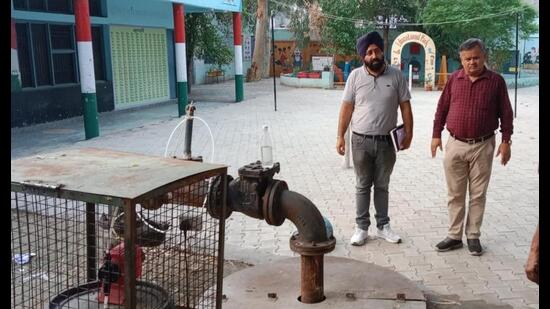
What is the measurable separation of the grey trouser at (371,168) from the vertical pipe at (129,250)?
105 inches

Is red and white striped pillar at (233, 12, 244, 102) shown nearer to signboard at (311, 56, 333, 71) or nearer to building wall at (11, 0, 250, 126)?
building wall at (11, 0, 250, 126)

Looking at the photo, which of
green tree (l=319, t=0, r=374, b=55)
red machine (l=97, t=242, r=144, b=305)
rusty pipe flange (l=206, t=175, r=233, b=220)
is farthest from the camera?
green tree (l=319, t=0, r=374, b=55)

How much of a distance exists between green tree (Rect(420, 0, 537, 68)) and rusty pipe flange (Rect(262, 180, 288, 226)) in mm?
19167

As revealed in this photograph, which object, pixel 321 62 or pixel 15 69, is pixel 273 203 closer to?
pixel 15 69

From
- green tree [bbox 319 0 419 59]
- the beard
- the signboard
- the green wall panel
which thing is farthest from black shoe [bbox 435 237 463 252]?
the signboard

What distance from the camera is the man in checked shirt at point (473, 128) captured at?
14.0ft

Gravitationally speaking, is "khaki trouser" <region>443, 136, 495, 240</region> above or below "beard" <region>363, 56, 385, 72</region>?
below

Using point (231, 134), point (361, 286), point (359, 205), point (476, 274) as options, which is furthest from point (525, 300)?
point (231, 134)

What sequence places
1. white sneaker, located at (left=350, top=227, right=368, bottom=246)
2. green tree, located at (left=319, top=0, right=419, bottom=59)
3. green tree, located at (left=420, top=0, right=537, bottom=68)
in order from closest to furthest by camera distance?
white sneaker, located at (left=350, top=227, right=368, bottom=246) < green tree, located at (left=420, top=0, right=537, bottom=68) < green tree, located at (left=319, top=0, right=419, bottom=59)

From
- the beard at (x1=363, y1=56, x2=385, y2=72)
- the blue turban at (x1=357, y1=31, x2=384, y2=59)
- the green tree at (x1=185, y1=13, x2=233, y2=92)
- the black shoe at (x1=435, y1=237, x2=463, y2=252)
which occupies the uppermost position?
the green tree at (x1=185, y1=13, x2=233, y2=92)

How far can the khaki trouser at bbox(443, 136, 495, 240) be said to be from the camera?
4.34 m

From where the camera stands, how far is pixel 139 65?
15344 millimetres

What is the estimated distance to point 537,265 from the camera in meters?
2.02

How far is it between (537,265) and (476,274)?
226 cm
